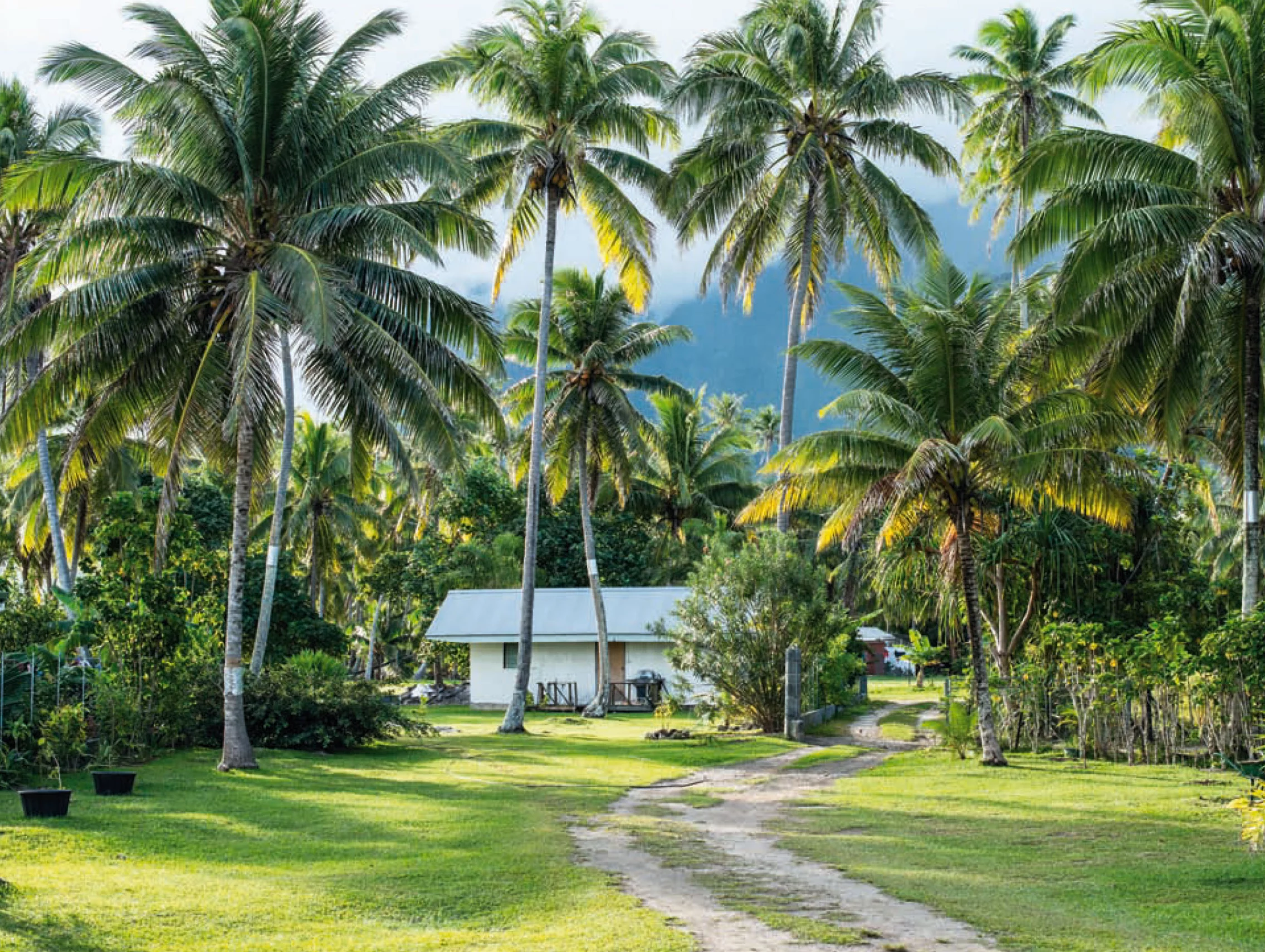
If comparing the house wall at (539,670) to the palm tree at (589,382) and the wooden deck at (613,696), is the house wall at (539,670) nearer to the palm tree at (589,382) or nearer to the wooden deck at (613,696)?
the wooden deck at (613,696)

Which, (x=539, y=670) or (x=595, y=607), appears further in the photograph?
(x=539, y=670)

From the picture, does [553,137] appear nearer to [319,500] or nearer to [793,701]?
[793,701]

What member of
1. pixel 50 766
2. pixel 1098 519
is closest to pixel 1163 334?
pixel 1098 519

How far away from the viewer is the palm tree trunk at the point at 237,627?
57.6ft

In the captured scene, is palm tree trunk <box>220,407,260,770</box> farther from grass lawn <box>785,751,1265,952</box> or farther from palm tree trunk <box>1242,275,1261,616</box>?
palm tree trunk <box>1242,275,1261,616</box>

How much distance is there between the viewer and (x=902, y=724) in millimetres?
27359

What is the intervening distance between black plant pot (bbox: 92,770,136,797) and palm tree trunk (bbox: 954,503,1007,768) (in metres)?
11.8

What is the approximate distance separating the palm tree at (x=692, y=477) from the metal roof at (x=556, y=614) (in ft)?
19.3

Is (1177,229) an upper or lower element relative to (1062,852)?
upper

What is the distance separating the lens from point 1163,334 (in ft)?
59.8

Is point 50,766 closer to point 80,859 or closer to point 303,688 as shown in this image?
point 303,688

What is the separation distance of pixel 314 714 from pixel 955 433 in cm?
1182

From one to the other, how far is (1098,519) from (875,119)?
11.2 meters

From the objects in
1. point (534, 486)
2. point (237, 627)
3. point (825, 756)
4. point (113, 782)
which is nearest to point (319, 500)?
point (534, 486)
